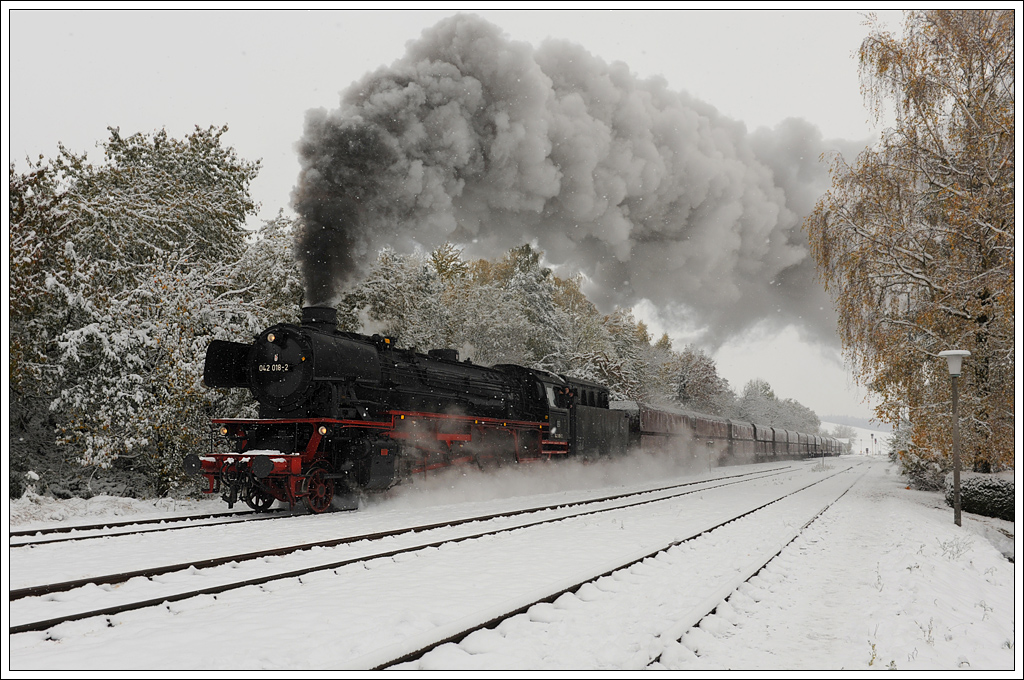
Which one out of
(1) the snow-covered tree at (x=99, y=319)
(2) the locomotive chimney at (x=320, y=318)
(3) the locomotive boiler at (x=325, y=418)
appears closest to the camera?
(3) the locomotive boiler at (x=325, y=418)

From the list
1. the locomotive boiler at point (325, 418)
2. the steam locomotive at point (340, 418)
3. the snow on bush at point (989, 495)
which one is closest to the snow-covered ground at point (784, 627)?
the locomotive boiler at point (325, 418)

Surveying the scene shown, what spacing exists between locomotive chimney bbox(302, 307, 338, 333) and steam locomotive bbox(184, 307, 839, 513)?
0.02m

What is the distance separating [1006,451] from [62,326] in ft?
67.2

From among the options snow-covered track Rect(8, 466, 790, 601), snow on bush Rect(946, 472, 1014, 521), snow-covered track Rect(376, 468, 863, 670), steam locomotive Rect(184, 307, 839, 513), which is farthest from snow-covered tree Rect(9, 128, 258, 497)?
snow on bush Rect(946, 472, 1014, 521)

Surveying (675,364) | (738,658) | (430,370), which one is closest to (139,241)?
(430,370)

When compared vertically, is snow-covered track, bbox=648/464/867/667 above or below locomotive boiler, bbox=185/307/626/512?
below

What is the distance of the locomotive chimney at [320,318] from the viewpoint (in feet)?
39.1

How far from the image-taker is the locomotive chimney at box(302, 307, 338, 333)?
11.9 m

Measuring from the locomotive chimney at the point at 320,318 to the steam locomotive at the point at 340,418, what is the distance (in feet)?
0.06

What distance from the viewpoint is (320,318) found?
→ 1201cm

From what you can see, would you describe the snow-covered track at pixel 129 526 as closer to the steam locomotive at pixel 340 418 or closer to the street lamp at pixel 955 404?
the steam locomotive at pixel 340 418

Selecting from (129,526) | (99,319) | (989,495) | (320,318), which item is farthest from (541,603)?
(99,319)

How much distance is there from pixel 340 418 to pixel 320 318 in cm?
188

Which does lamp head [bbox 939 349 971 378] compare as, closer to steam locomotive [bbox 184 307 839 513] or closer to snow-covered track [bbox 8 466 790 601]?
snow-covered track [bbox 8 466 790 601]
